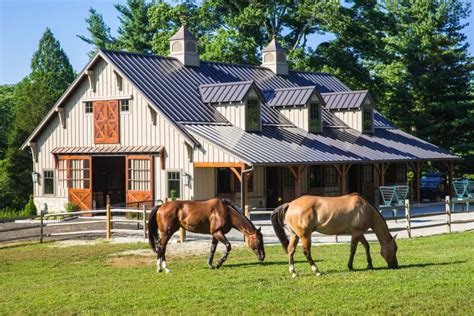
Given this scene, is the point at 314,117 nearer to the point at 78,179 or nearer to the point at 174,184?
the point at 174,184

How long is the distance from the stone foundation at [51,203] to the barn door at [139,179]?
3.66 metres

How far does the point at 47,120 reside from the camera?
31938 mm

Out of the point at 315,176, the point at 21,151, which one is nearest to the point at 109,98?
the point at 315,176

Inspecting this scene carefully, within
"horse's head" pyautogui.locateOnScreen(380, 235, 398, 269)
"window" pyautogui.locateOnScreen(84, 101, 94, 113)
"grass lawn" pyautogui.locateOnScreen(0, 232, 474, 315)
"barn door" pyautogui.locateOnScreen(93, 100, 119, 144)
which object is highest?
"window" pyautogui.locateOnScreen(84, 101, 94, 113)

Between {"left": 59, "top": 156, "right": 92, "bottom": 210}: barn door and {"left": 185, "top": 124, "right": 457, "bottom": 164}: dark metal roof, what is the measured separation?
535 centimetres

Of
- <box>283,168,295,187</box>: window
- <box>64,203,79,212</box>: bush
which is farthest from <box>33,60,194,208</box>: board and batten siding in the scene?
<box>283,168,295,187</box>: window

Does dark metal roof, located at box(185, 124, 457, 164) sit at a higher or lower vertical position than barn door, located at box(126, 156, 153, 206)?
higher

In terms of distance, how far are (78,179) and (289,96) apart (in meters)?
9.23

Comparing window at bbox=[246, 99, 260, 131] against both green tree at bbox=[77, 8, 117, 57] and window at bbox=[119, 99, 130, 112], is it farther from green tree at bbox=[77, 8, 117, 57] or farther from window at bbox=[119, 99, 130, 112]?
green tree at bbox=[77, 8, 117, 57]

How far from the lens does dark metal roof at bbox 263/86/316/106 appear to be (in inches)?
1242

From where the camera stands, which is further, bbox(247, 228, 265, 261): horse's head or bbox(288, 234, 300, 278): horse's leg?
bbox(247, 228, 265, 261): horse's head

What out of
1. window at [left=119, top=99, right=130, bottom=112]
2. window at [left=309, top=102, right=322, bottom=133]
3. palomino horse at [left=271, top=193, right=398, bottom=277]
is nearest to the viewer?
palomino horse at [left=271, top=193, right=398, bottom=277]

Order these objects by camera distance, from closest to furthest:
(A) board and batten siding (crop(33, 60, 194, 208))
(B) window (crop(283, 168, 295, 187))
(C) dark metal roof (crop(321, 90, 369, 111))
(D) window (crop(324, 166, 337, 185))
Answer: (A) board and batten siding (crop(33, 60, 194, 208))
(B) window (crop(283, 168, 295, 187))
(D) window (crop(324, 166, 337, 185))
(C) dark metal roof (crop(321, 90, 369, 111))

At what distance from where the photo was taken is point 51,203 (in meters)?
31.9
